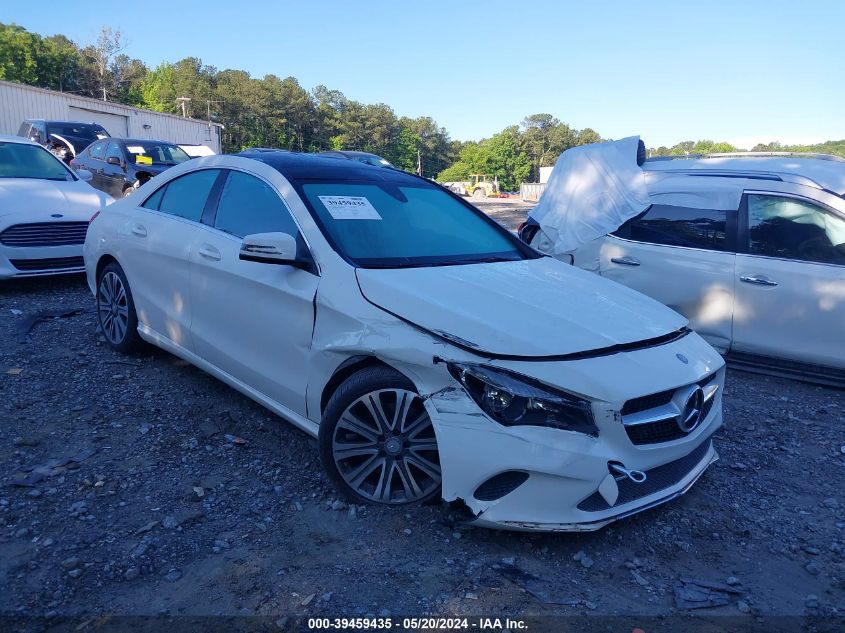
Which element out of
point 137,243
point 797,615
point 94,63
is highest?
point 94,63

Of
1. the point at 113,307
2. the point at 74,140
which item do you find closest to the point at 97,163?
the point at 74,140

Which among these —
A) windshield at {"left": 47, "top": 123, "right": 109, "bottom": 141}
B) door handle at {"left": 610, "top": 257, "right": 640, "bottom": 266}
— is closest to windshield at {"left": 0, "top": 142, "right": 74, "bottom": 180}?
door handle at {"left": 610, "top": 257, "right": 640, "bottom": 266}

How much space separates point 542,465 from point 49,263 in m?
6.55

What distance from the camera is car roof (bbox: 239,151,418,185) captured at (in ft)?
12.9

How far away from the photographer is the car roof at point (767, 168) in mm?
5324

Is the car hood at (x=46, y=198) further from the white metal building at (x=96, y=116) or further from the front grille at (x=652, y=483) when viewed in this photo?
the white metal building at (x=96, y=116)

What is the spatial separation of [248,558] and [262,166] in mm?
2259

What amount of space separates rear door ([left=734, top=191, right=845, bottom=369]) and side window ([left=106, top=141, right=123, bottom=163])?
11.9 m

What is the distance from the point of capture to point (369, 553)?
2.82m

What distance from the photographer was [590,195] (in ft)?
21.4

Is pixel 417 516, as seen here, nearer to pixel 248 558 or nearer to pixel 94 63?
pixel 248 558

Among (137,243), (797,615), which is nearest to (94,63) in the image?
(137,243)

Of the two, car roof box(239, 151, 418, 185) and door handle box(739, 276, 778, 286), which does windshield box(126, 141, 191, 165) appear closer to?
car roof box(239, 151, 418, 185)

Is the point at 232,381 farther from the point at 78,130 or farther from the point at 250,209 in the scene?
the point at 78,130
